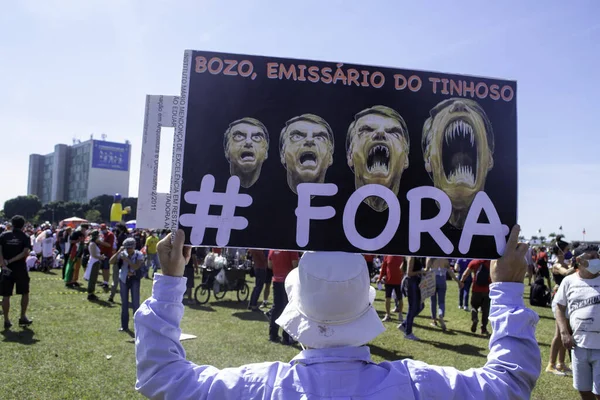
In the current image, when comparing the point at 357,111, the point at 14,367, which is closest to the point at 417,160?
the point at 357,111

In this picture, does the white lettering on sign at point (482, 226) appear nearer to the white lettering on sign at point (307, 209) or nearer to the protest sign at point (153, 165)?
the white lettering on sign at point (307, 209)

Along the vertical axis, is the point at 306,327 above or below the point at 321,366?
above

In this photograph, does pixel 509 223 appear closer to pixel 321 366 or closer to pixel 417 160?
pixel 417 160

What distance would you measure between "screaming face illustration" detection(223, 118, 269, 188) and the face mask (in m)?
4.35

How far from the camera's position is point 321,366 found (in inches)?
58.6

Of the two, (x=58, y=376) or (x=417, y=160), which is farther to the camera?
(x=58, y=376)

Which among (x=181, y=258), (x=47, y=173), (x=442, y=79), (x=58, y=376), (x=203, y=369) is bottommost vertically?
(x=58, y=376)

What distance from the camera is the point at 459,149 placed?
2336 mm

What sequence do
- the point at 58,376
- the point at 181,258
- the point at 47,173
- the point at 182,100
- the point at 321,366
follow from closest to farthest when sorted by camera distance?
the point at 321,366, the point at 181,258, the point at 182,100, the point at 58,376, the point at 47,173

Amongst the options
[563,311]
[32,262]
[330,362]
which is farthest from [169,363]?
[32,262]

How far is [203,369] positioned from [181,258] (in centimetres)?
49

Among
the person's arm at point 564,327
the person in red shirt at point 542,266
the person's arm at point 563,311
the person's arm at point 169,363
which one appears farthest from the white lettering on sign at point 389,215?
the person in red shirt at point 542,266

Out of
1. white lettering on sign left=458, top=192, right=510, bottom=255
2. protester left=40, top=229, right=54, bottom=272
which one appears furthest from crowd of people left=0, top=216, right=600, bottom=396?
protester left=40, top=229, right=54, bottom=272

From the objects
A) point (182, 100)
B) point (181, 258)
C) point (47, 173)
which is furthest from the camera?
point (47, 173)
